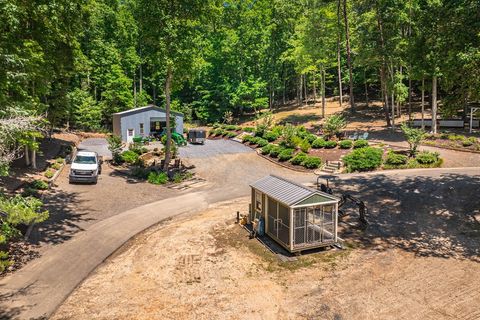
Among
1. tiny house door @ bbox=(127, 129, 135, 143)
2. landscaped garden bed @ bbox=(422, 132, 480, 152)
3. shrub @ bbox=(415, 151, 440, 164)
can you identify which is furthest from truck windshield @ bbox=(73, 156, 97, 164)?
landscaped garden bed @ bbox=(422, 132, 480, 152)

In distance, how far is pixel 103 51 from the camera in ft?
198

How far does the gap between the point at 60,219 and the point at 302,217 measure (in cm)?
1305

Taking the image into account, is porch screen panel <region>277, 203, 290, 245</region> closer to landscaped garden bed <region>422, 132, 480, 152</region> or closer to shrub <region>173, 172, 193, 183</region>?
shrub <region>173, 172, 193, 183</region>

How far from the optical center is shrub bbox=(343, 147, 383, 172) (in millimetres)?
28688

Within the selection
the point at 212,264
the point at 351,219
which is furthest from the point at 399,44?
the point at 212,264

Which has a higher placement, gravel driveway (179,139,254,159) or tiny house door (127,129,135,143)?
tiny house door (127,129,135,143)

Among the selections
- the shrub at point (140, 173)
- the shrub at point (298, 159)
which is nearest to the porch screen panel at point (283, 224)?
the shrub at point (298, 159)

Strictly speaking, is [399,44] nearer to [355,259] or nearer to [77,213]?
[355,259]

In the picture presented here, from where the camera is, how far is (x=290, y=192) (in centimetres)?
1599

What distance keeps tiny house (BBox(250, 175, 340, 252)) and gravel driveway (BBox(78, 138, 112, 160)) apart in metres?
23.6

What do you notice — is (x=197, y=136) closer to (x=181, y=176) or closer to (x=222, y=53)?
(x=181, y=176)

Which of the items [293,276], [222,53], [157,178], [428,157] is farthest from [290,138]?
[222,53]

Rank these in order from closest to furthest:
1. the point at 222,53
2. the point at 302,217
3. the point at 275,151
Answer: the point at 302,217, the point at 275,151, the point at 222,53

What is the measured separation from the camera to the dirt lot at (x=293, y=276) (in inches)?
433
